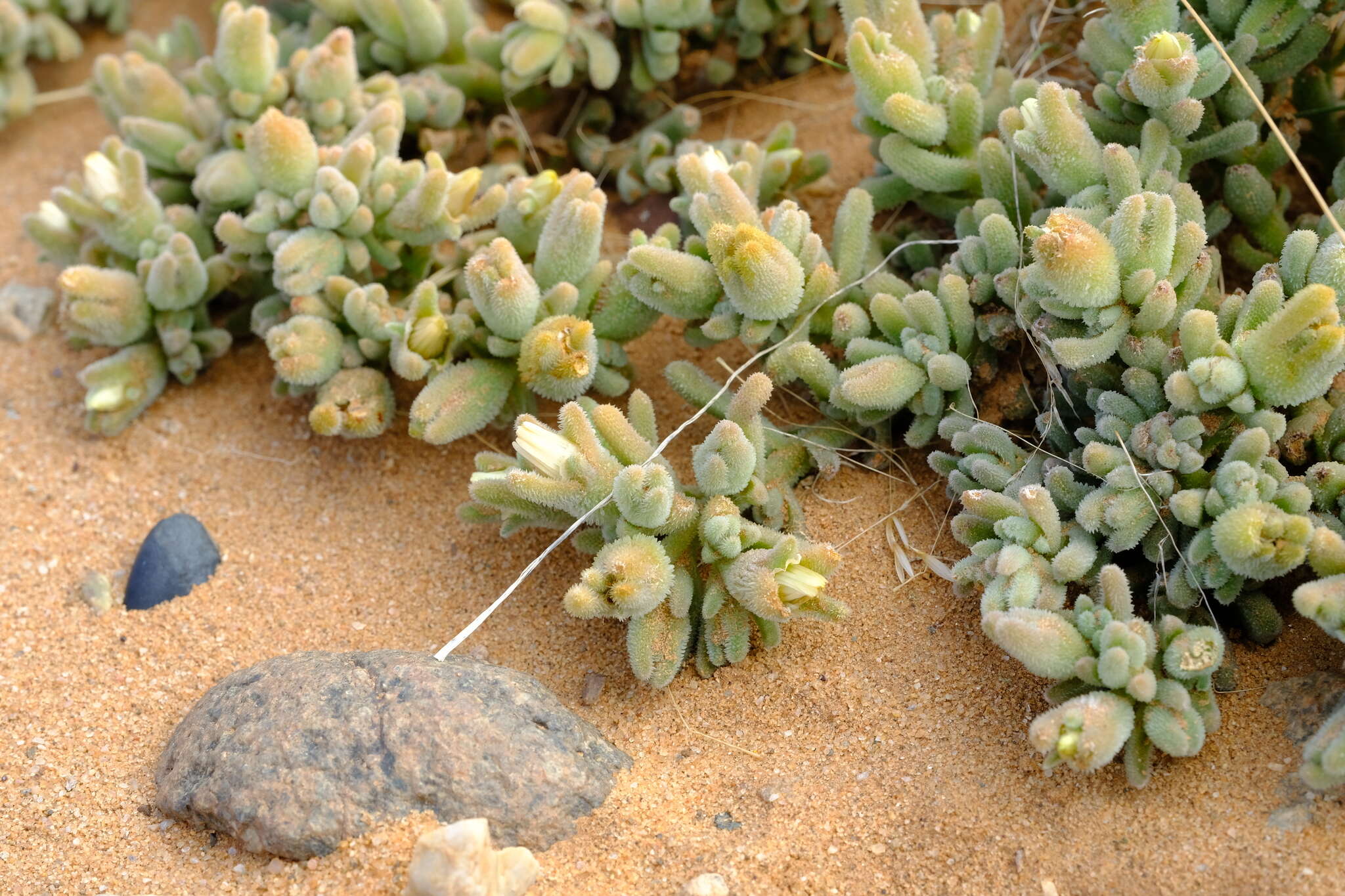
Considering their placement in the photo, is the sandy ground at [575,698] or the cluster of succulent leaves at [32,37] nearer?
the sandy ground at [575,698]

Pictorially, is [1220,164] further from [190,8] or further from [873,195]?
[190,8]

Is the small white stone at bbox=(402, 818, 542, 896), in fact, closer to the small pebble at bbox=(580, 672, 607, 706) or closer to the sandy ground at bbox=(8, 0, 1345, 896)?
the sandy ground at bbox=(8, 0, 1345, 896)

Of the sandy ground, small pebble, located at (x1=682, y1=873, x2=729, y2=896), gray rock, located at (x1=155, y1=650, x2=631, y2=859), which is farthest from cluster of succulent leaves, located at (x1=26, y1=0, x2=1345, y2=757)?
small pebble, located at (x1=682, y1=873, x2=729, y2=896)

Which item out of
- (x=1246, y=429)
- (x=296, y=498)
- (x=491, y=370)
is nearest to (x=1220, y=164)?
(x=1246, y=429)

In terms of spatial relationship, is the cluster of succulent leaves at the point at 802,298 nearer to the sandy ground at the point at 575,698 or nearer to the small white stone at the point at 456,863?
the sandy ground at the point at 575,698

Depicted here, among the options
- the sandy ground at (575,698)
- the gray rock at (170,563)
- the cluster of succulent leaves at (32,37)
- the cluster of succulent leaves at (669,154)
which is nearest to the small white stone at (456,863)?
the sandy ground at (575,698)

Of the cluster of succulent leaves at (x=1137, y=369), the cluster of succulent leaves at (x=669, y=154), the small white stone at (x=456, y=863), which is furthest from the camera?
the cluster of succulent leaves at (x=669, y=154)
